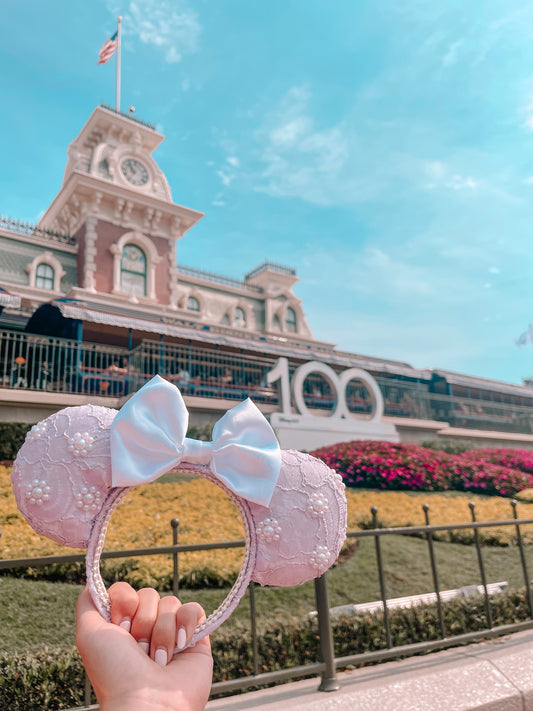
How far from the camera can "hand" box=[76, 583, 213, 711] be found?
3.63ft

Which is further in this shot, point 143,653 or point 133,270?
point 133,270

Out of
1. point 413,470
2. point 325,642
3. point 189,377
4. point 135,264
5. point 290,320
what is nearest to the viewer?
point 325,642

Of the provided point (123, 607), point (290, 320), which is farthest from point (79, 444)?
point (290, 320)

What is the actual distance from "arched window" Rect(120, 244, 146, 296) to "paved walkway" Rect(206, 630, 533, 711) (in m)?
20.0

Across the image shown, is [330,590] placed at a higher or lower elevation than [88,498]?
lower

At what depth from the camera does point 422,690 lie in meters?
3.22

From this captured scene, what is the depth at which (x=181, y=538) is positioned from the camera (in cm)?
604

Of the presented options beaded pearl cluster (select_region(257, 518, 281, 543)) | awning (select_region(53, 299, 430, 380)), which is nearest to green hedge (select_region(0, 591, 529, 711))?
beaded pearl cluster (select_region(257, 518, 281, 543))

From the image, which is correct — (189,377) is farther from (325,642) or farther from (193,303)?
(193,303)

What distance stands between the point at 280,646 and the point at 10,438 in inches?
310

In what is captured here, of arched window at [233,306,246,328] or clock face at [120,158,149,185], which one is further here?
arched window at [233,306,246,328]

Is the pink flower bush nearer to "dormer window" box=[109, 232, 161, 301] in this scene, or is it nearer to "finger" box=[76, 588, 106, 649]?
"finger" box=[76, 588, 106, 649]

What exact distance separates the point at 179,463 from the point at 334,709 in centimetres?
247

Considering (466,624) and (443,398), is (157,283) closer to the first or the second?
(443,398)
